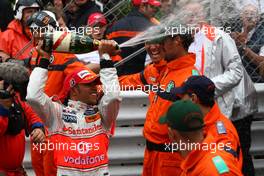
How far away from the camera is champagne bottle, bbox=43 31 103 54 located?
20.4ft

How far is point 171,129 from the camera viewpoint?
5.10 metres

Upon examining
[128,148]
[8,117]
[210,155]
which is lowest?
[128,148]

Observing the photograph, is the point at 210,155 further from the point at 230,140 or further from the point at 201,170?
the point at 230,140

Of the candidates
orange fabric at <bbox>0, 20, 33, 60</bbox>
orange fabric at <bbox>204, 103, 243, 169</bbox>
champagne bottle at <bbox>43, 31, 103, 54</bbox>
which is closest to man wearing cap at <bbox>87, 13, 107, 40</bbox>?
orange fabric at <bbox>0, 20, 33, 60</bbox>

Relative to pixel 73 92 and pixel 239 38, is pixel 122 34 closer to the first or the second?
pixel 239 38

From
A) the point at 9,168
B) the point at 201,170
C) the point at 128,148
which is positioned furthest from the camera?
the point at 128,148

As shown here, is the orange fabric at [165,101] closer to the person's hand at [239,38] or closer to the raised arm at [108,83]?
the raised arm at [108,83]

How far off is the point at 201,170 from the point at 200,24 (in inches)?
93.2

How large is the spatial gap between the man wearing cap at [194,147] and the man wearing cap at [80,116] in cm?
139

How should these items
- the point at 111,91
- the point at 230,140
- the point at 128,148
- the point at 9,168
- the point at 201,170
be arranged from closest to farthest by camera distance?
1. the point at 201,170
2. the point at 230,140
3. the point at 111,91
4. the point at 9,168
5. the point at 128,148

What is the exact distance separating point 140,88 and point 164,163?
129 centimetres

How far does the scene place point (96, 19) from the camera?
8.75 metres

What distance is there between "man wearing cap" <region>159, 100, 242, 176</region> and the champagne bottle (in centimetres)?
127

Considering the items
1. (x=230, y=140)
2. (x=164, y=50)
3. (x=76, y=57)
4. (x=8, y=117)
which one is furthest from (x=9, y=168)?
(x=230, y=140)
